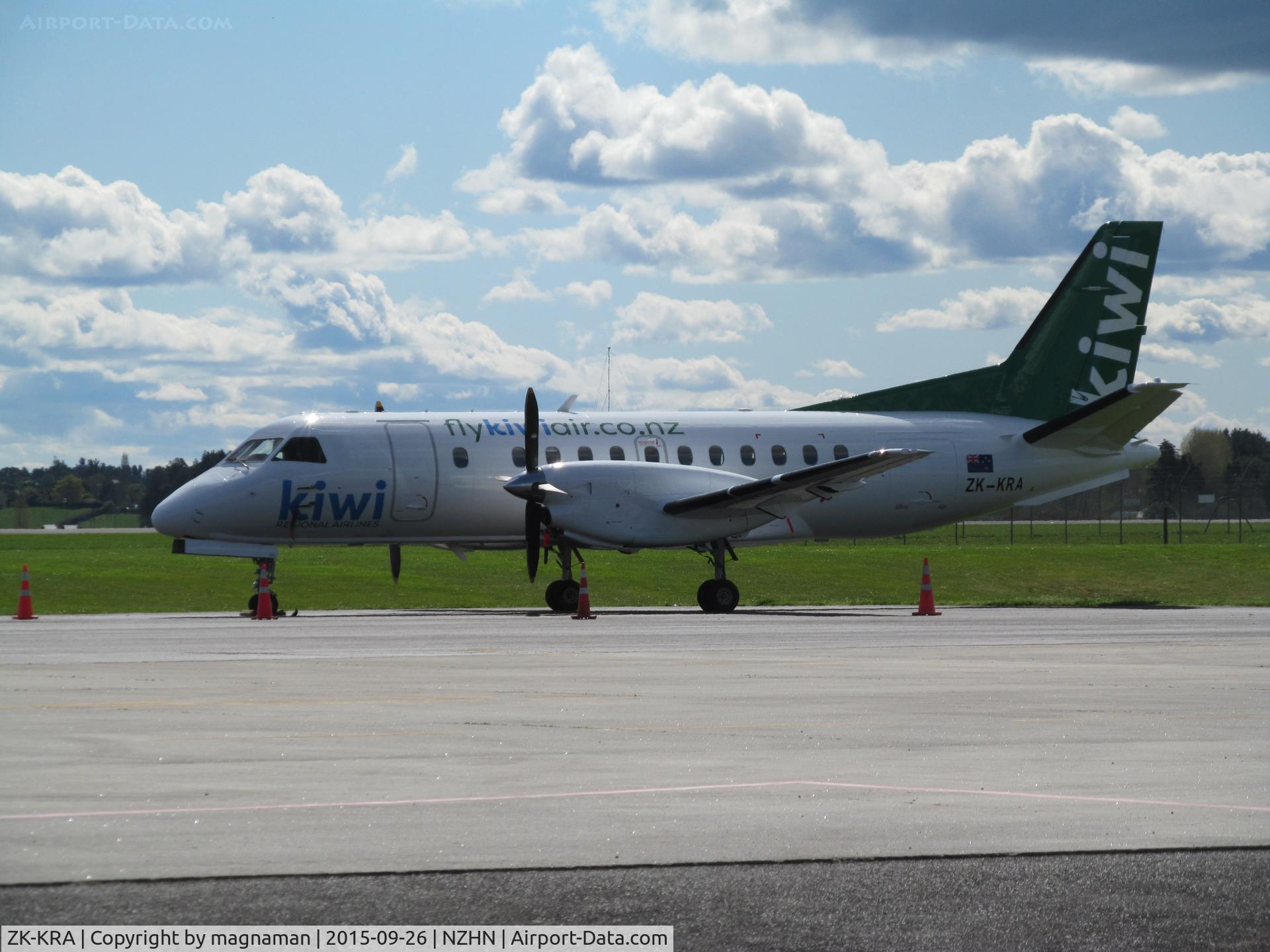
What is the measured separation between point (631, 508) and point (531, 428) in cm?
251

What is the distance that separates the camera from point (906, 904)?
6723 millimetres

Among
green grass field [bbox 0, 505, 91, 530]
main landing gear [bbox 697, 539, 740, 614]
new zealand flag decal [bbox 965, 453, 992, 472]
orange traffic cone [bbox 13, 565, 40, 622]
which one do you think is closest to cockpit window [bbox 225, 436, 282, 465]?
orange traffic cone [bbox 13, 565, 40, 622]

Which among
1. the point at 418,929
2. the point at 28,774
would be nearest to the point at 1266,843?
the point at 418,929

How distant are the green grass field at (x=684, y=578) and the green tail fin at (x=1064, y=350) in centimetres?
476

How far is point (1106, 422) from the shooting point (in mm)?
36031

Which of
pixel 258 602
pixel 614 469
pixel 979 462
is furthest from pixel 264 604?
pixel 979 462

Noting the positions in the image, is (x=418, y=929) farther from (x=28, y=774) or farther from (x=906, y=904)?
(x=28, y=774)

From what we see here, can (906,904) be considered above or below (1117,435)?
below

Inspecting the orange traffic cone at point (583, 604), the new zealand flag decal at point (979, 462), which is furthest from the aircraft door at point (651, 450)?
the new zealand flag decal at point (979, 462)

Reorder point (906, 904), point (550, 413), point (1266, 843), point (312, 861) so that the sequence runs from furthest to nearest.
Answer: point (550, 413), point (1266, 843), point (312, 861), point (906, 904)

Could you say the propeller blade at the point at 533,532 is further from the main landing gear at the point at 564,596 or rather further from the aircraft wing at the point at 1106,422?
the aircraft wing at the point at 1106,422

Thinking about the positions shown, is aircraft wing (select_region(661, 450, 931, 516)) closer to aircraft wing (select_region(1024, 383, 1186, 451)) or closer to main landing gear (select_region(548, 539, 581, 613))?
main landing gear (select_region(548, 539, 581, 613))

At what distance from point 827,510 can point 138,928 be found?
97.3 feet

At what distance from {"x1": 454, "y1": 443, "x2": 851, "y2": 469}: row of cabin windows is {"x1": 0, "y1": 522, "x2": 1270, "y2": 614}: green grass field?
20.4ft
